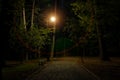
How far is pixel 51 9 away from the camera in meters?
70.9

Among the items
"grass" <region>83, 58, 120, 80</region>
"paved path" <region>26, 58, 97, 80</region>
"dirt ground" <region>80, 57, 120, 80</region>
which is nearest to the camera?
"grass" <region>83, 58, 120, 80</region>

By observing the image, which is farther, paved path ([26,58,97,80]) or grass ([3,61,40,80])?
paved path ([26,58,97,80])

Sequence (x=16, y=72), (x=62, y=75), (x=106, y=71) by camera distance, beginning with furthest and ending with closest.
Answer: (x=106, y=71) < (x=16, y=72) < (x=62, y=75)

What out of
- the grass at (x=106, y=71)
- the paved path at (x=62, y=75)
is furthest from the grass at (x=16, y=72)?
the grass at (x=106, y=71)

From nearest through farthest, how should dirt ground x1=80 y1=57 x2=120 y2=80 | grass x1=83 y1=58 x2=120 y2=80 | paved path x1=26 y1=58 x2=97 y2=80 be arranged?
grass x1=83 y1=58 x2=120 y2=80, paved path x1=26 y1=58 x2=97 y2=80, dirt ground x1=80 y1=57 x2=120 y2=80

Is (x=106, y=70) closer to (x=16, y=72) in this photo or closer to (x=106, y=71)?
(x=106, y=71)

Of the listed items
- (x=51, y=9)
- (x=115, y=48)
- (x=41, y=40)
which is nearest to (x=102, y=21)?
(x=41, y=40)

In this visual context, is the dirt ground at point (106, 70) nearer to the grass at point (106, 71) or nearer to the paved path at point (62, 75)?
the grass at point (106, 71)

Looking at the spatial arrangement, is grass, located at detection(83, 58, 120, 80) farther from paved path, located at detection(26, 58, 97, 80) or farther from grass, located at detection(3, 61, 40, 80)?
grass, located at detection(3, 61, 40, 80)

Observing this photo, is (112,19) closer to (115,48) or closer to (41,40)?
(41,40)

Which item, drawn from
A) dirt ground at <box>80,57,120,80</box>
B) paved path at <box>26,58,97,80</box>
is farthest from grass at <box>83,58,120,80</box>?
paved path at <box>26,58,97,80</box>

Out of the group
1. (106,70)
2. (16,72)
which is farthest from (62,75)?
(106,70)

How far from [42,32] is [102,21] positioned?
8.68 m

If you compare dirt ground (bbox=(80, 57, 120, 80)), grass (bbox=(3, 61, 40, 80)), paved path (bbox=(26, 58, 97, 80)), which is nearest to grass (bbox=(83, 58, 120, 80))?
dirt ground (bbox=(80, 57, 120, 80))
